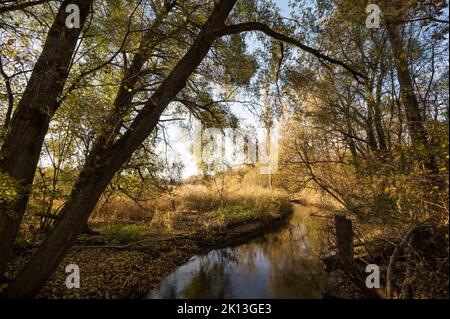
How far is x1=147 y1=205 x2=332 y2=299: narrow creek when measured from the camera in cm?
622

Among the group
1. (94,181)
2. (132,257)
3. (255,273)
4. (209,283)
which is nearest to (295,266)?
(255,273)

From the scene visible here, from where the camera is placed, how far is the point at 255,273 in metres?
7.49

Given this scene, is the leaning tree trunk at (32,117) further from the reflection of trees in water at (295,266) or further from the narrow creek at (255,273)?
the reflection of trees in water at (295,266)

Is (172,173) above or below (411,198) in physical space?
above

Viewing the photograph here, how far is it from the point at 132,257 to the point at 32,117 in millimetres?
4499

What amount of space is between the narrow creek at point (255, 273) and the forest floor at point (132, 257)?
369 mm

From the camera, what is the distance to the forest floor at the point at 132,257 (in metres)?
5.46

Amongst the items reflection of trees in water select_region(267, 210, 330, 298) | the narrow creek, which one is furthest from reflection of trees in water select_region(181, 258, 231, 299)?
reflection of trees in water select_region(267, 210, 330, 298)

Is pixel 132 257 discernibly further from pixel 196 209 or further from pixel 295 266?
pixel 196 209

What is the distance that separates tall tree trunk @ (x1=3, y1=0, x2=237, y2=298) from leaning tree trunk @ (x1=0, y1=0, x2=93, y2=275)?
0.69 m

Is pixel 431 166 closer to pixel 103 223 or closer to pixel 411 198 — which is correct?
pixel 411 198

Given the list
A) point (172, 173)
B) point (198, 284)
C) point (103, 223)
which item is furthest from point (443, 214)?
point (103, 223)

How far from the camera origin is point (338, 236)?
4926mm
